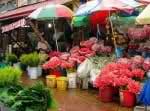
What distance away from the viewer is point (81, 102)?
37.8 ft

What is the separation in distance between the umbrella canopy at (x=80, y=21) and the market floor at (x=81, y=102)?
11.2 feet

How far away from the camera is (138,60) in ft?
39.7

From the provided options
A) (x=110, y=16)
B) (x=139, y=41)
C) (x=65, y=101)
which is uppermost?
(x=110, y=16)

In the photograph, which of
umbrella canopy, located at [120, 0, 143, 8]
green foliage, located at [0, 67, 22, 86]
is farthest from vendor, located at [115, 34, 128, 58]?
green foliage, located at [0, 67, 22, 86]

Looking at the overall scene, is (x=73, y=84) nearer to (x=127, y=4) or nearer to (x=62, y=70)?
(x=62, y=70)

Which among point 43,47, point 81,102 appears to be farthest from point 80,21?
point 81,102

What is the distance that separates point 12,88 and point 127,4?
6745 millimetres

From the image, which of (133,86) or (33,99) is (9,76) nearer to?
(33,99)

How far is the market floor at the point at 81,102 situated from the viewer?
1070 cm

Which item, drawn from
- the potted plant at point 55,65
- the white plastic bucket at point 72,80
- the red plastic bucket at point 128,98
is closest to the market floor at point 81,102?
the red plastic bucket at point 128,98

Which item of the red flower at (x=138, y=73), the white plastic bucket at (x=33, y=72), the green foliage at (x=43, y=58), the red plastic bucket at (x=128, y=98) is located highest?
the green foliage at (x=43, y=58)

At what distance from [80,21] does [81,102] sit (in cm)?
513

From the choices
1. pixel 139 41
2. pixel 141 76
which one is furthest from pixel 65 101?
pixel 139 41

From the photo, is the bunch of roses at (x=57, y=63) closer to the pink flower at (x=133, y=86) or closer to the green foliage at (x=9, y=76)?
the pink flower at (x=133, y=86)
